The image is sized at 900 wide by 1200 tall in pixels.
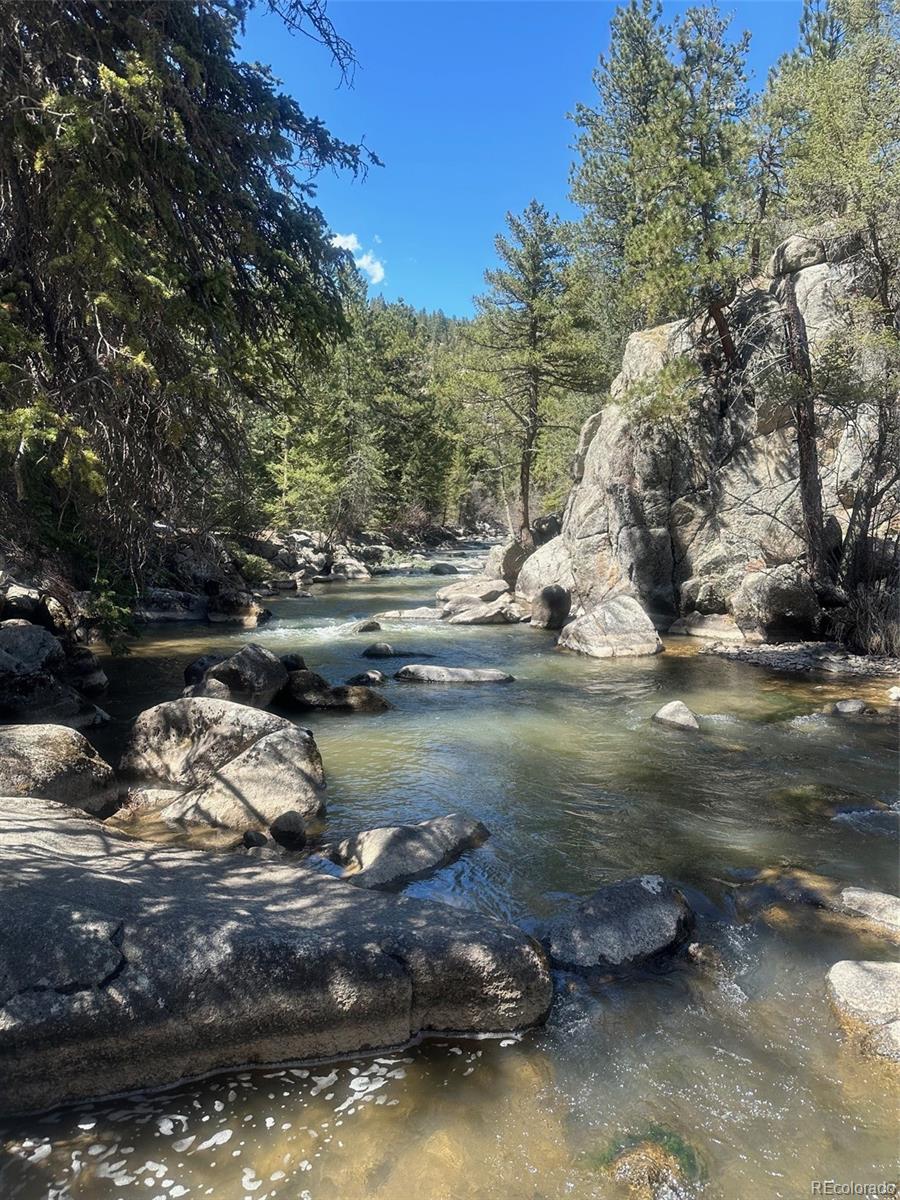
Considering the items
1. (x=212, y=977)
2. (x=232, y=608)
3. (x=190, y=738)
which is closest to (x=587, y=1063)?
(x=212, y=977)

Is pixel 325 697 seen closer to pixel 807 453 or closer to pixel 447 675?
pixel 447 675

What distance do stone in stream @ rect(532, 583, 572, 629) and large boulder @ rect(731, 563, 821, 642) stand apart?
5.73 meters

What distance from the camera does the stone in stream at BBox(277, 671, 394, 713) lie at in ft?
38.8

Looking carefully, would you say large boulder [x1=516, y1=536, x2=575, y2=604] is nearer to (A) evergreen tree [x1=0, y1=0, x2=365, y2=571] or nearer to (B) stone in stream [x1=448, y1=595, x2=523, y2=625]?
(B) stone in stream [x1=448, y1=595, x2=523, y2=625]

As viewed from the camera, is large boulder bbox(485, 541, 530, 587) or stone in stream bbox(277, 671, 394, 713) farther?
large boulder bbox(485, 541, 530, 587)

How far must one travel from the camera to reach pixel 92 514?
622 cm

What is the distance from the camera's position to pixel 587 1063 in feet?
12.7

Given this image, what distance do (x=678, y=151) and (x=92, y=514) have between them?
17.3 m

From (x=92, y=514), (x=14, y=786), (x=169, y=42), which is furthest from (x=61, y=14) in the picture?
(x=14, y=786)

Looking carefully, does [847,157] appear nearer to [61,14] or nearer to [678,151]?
[678,151]

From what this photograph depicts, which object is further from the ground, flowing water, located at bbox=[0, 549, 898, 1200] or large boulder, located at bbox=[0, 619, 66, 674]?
large boulder, located at bbox=[0, 619, 66, 674]

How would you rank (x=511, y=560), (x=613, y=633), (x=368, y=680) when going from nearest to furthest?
(x=368, y=680)
(x=613, y=633)
(x=511, y=560)

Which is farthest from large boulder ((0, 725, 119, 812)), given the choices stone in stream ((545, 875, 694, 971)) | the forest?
stone in stream ((545, 875, 694, 971))

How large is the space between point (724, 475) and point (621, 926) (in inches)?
677
